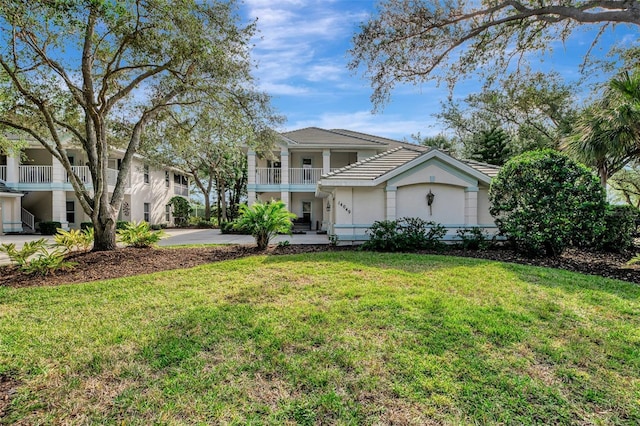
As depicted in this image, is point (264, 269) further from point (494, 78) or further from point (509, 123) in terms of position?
point (509, 123)

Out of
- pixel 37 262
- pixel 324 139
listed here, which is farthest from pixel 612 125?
pixel 37 262

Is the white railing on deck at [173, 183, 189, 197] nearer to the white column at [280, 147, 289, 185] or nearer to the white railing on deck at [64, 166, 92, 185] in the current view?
the white railing on deck at [64, 166, 92, 185]

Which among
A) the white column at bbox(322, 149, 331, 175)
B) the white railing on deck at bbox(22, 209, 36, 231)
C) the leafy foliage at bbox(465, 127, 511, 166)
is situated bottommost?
the white railing on deck at bbox(22, 209, 36, 231)

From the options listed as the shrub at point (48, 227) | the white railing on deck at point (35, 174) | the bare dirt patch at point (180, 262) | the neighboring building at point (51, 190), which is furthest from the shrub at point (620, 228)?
the white railing on deck at point (35, 174)

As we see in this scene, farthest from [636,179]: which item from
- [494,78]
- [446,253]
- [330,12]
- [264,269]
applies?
[264,269]

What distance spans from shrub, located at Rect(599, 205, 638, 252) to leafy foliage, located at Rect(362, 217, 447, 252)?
15.2 feet

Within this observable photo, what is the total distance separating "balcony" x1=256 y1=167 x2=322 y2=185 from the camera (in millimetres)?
20500

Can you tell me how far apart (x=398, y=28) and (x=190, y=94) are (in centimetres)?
640

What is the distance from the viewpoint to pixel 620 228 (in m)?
9.55

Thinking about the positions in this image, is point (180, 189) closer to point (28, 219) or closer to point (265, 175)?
point (28, 219)

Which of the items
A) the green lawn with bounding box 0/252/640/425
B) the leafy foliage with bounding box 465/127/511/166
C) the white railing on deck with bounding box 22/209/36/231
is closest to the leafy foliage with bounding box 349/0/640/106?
the green lawn with bounding box 0/252/640/425

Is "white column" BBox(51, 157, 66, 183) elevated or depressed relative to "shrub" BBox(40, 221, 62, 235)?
elevated

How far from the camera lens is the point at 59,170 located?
19984mm

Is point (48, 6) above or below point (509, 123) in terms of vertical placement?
below
